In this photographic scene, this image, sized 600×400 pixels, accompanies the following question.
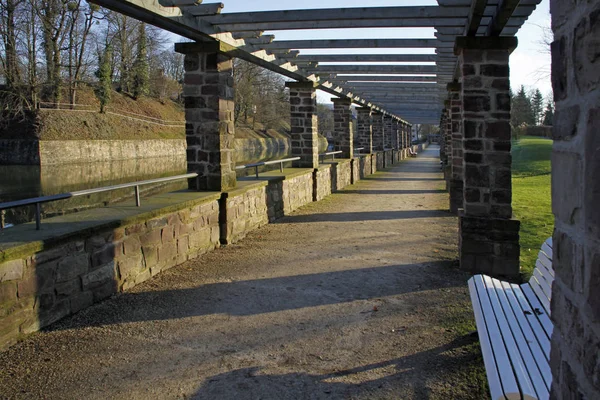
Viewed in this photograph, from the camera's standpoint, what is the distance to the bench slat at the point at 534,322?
2487 mm

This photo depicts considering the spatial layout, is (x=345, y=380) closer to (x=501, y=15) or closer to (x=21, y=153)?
(x=501, y=15)

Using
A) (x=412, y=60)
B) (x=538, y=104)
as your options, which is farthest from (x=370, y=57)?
(x=538, y=104)

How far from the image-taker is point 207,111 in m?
6.80

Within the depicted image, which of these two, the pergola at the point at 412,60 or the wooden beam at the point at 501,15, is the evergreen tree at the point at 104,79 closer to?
the pergola at the point at 412,60

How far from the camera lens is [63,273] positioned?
Result: 12.9 ft

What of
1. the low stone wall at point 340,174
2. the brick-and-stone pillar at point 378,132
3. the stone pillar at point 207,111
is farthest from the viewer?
the brick-and-stone pillar at point 378,132

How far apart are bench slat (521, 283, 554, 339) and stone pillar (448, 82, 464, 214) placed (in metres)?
5.62

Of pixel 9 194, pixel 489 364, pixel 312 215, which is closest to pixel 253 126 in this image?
pixel 9 194

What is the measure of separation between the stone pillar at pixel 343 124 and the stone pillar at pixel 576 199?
1321 cm

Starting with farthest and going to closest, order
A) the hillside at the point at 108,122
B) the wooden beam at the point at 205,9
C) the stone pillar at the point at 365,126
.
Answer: the hillside at the point at 108,122 → the stone pillar at the point at 365,126 → the wooden beam at the point at 205,9

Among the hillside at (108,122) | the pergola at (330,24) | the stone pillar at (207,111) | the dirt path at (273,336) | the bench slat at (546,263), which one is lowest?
the dirt path at (273,336)

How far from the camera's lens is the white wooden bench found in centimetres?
212

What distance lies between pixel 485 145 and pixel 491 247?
1.06 metres

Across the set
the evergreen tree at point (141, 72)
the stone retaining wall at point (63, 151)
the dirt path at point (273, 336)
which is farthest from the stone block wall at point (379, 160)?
the evergreen tree at point (141, 72)
